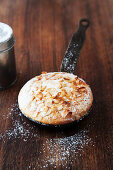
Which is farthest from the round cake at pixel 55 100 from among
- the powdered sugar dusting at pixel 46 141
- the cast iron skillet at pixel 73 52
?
the cast iron skillet at pixel 73 52

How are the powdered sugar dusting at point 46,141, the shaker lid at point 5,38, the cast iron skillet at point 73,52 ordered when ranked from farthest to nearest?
the cast iron skillet at point 73,52
the shaker lid at point 5,38
the powdered sugar dusting at point 46,141

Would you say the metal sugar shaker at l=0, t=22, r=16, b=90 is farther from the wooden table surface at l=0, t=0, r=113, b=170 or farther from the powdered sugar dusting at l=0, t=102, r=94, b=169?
the powdered sugar dusting at l=0, t=102, r=94, b=169

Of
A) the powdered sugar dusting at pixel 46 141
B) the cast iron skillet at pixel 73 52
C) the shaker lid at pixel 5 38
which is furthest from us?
the cast iron skillet at pixel 73 52

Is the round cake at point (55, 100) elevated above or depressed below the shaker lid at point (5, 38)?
below

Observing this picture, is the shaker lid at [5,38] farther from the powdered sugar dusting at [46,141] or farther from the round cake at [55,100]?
the powdered sugar dusting at [46,141]

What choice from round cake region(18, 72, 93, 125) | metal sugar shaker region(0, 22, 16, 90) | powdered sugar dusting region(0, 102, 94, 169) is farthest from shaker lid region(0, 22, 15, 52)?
powdered sugar dusting region(0, 102, 94, 169)

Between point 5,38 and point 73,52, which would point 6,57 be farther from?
point 73,52

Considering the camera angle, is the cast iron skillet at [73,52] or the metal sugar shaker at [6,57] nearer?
the metal sugar shaker at [6,57]
